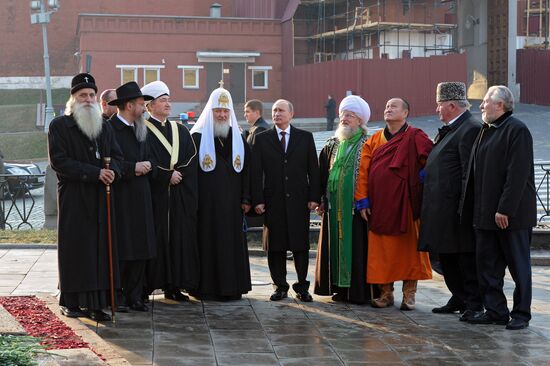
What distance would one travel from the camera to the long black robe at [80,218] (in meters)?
7.63

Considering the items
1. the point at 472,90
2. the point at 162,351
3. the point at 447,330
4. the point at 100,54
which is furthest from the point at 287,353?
the point at 100,54

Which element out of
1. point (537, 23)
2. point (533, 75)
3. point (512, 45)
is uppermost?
point (537, 23)

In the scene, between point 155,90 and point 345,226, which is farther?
point 345,226

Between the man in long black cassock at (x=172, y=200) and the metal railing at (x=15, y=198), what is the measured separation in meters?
7.19

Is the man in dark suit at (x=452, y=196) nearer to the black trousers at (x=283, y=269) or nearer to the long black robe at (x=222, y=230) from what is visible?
the black trousers at (x=283, y=269)

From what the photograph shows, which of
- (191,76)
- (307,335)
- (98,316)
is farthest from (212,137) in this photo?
(191,76)

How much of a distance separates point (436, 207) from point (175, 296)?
253 cm

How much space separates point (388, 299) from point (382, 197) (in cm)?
94

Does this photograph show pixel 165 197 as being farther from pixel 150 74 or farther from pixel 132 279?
pixel 150 74

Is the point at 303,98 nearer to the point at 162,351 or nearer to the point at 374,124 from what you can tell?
the point at 374,124

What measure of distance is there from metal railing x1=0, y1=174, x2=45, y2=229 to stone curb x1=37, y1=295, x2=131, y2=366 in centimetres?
740

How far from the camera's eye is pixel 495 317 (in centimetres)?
801

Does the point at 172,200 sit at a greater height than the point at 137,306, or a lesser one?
greater

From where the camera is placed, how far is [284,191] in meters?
9.15
